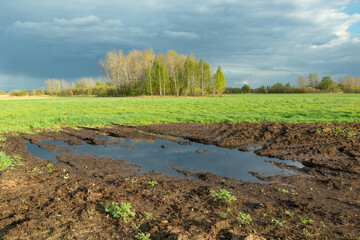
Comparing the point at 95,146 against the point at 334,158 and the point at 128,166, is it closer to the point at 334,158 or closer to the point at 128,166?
the point at 128,166

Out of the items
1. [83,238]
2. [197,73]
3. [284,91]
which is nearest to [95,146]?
[83,238]

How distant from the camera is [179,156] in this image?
8.93 metres

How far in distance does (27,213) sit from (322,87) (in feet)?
438

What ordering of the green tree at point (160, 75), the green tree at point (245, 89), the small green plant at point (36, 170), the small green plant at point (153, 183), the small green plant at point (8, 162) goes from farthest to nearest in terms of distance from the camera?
the green tree at point (245, 89), the green tree at point (160, 75), the small green plant at point (8, 162), the small green plant at point (36, 170), the small green plant at point (153, 183)

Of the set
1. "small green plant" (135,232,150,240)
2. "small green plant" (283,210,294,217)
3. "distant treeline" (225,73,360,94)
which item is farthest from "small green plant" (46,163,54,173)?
"distant treeline" (225,73,360,94)

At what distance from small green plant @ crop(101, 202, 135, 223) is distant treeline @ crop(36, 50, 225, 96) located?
66.1 m

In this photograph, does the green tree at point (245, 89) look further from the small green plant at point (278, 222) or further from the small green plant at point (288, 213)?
the small green plant at point (278, 222)

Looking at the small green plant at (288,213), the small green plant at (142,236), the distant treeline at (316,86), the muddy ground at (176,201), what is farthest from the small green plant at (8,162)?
the distant treeline at (316,86)

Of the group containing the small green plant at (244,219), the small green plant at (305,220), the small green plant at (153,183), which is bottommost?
the small green plant at (305,220)

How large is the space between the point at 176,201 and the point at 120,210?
1220 millimetres

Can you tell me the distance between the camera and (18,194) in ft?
17.4

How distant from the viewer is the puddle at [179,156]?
293 inches

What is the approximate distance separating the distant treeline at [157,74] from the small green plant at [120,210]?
217 feet

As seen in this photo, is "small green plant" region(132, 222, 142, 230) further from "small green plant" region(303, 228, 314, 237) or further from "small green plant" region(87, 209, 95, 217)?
"small green plant" region(303, 228, 314, 237)
